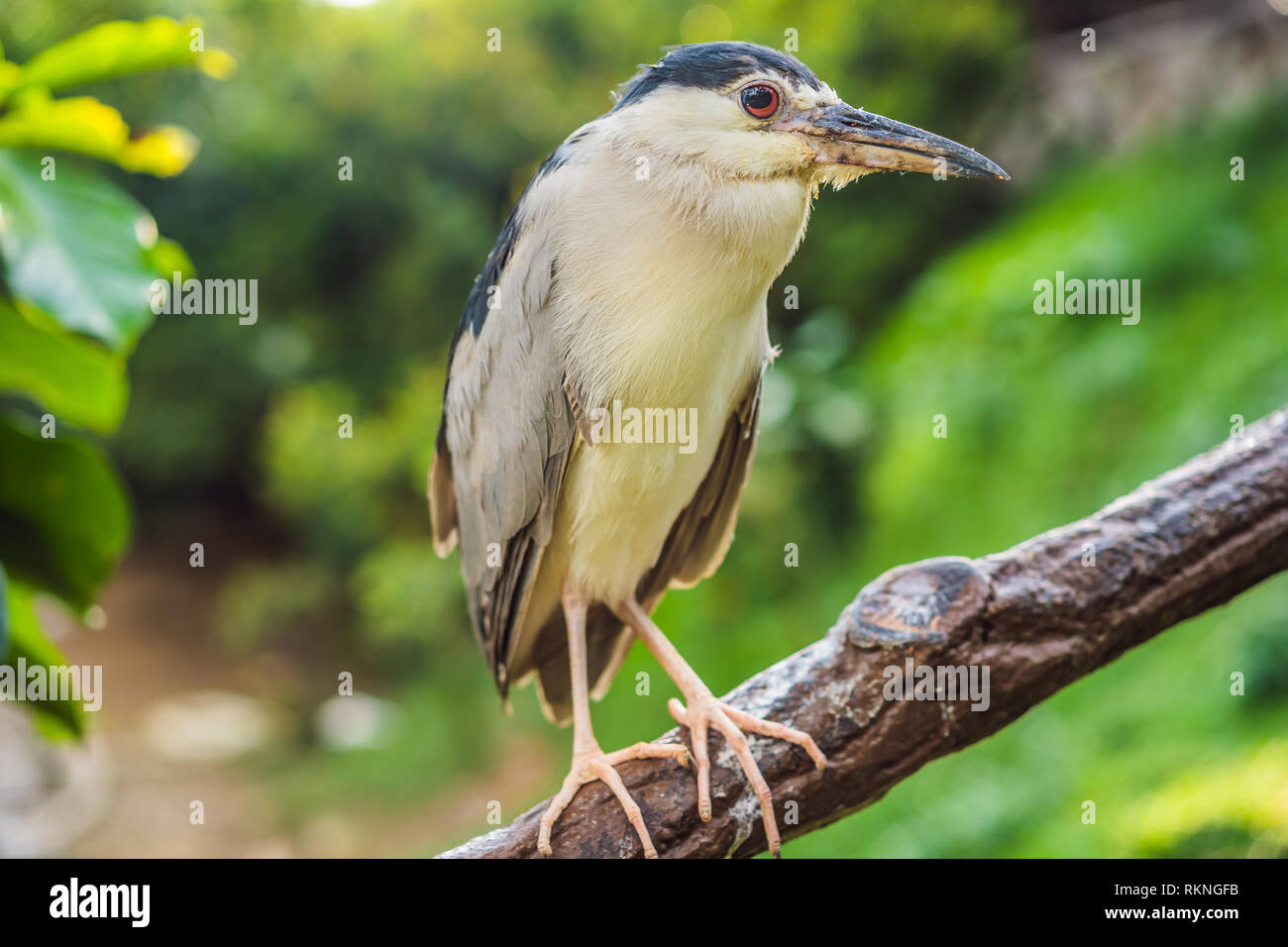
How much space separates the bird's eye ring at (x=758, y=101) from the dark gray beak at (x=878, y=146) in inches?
1.6

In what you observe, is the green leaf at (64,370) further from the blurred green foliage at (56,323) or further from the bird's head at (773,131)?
the bird's head at (773,131)

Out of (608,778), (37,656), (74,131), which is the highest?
(74,131)

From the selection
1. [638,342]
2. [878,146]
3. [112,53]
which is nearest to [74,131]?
[112,53]

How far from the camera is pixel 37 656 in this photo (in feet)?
7.24

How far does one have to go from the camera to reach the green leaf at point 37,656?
2.20 meters

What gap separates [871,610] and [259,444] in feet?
22.1

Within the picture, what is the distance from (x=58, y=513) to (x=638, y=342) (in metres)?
1.34

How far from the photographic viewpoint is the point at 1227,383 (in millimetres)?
3895

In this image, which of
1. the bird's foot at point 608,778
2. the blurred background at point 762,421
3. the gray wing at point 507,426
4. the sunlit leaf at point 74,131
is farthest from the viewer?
the blurred background at point 762,421

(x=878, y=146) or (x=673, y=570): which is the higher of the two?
(x=878, y=146)

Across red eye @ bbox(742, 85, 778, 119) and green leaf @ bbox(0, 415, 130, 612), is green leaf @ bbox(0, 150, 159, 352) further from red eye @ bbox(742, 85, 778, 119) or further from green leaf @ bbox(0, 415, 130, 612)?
red eye @ bbox(742, 85, 778, 119)

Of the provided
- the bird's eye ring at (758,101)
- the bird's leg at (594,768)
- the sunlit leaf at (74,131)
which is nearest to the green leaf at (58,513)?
the sunlit leaf at (74,131)

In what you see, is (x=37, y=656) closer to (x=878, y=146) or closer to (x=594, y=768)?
(x=594, y=768)

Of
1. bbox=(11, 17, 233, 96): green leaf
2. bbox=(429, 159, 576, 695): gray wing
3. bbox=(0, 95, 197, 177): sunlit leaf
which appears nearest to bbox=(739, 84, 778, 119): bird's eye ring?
bbox=(429, 159, 576, 695): gray wing
